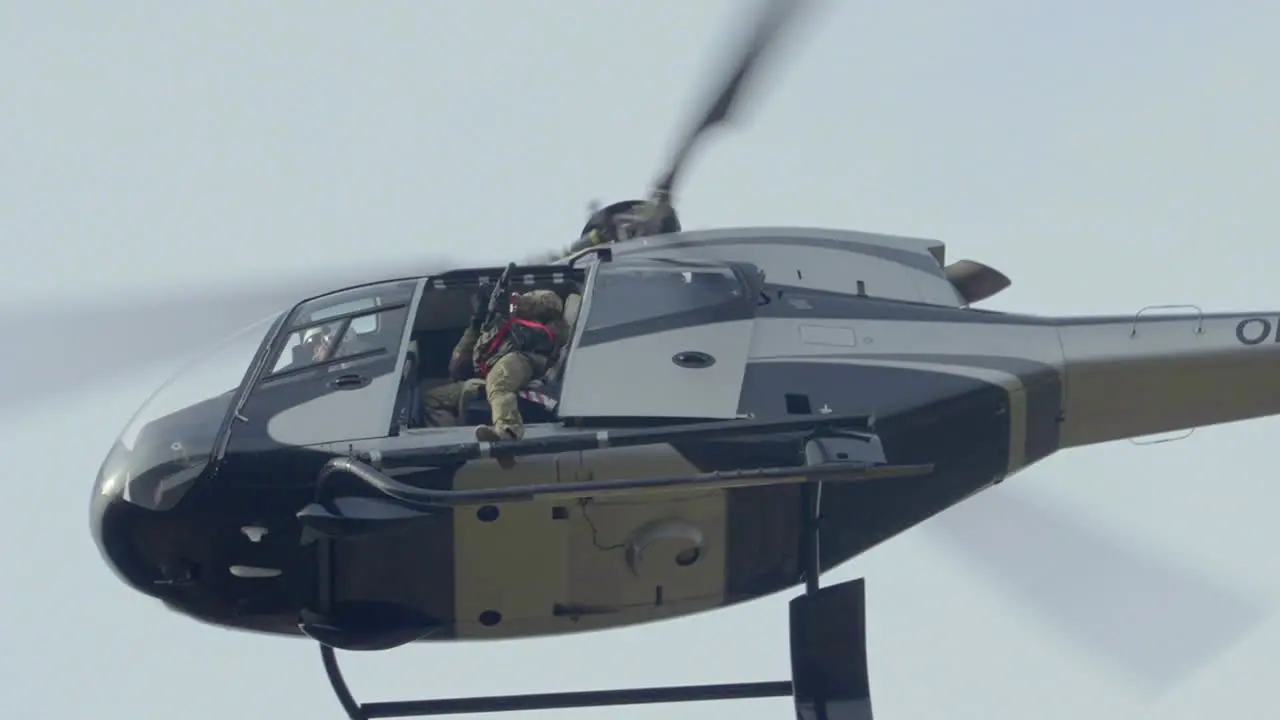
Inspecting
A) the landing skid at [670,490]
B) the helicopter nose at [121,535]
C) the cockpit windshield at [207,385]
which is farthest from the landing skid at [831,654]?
the cockpit windshield at [207,385]

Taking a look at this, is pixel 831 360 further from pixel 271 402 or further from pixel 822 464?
pixel 271 402

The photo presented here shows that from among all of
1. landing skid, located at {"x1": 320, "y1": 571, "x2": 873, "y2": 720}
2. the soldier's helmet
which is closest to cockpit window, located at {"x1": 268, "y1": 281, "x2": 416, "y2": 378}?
the soldier's helmet

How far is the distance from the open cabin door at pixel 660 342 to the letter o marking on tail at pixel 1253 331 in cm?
294

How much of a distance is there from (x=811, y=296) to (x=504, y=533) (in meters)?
2.48

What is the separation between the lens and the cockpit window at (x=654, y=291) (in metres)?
10.6

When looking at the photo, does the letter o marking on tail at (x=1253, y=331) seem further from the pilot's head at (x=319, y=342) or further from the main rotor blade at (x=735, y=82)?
the pilot's head at (x=319, y=342)

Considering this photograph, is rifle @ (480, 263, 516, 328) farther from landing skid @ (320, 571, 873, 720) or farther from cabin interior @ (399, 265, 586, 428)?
landing skid @ (320, 571, 873, 720)

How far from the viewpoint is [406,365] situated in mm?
10500

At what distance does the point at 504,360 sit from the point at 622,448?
91 centimetres

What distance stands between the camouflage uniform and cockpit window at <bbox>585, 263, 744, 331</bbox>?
10.2 inches

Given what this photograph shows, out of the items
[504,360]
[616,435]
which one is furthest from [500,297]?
[616,435]

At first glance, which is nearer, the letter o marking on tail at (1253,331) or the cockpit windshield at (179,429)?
the cockpit windshield at (179,429)

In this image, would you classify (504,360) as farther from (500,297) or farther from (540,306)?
(500,297)

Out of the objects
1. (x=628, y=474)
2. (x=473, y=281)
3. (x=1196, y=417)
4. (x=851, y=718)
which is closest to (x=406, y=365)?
(x=473, y=281)
